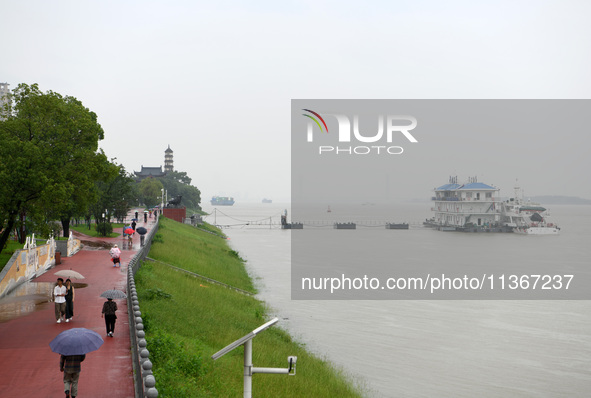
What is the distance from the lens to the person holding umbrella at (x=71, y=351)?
11398 millimetres

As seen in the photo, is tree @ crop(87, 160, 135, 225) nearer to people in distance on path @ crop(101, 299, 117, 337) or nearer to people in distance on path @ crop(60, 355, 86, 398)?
people in distance on path @ crop(101, 299, 117, 337)

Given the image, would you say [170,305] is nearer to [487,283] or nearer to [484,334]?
[484,334]

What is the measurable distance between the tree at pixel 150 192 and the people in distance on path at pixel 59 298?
10695cm

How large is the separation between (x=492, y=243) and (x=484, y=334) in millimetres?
69205

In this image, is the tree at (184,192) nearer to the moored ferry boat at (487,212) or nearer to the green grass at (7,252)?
the moored ferry boat at (487,212)

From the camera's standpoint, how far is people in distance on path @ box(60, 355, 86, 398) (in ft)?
37.7

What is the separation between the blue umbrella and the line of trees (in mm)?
15246

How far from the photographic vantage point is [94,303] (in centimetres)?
2172

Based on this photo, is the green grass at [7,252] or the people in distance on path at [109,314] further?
the green grass at [7,252]

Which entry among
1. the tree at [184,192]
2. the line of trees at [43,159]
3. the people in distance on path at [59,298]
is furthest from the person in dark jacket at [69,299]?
the tree at [184,192]

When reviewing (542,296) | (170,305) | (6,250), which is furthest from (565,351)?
(6,250)

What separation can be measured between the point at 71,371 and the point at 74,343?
0.64m

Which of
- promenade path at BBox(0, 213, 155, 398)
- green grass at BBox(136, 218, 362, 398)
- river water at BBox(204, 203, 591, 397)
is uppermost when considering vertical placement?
promenade path at BBox(0, 213, 155, 398)

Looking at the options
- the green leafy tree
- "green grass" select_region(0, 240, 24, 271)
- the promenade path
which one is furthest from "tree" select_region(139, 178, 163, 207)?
the promenade path
